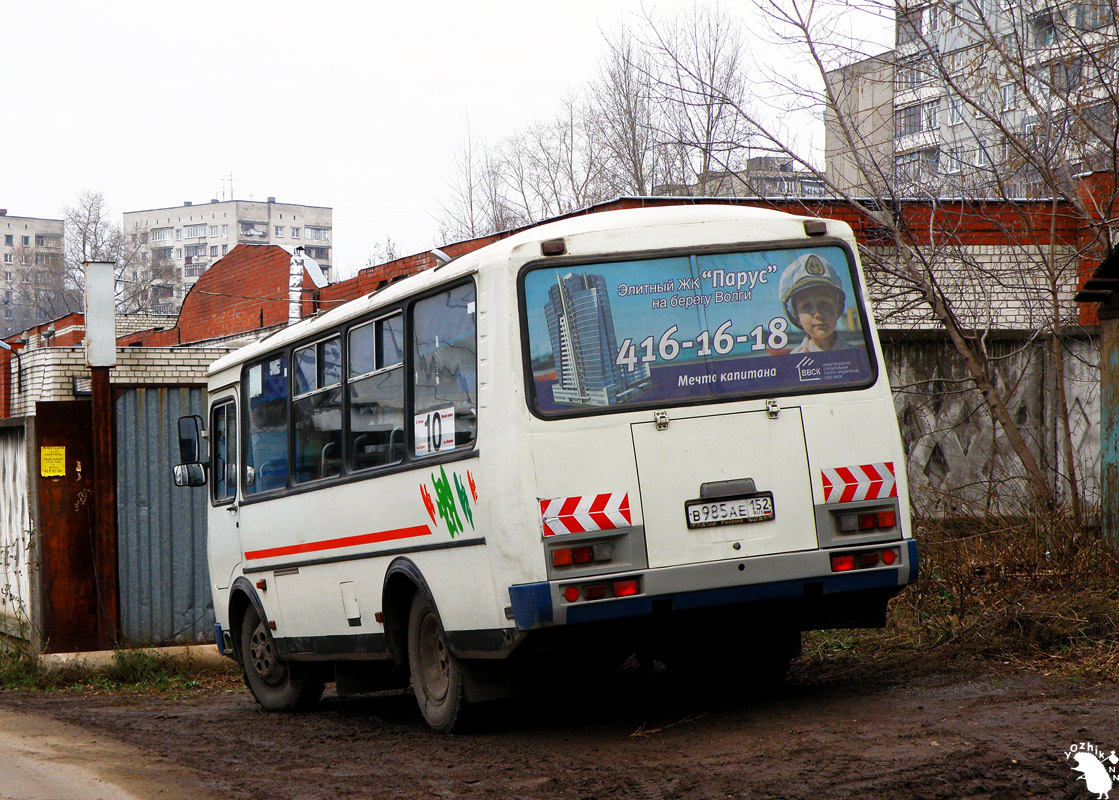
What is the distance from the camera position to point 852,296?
24.2 ft

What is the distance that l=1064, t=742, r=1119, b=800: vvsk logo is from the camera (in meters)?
5.11

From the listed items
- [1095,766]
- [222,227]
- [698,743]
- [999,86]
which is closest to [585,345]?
[698,743]

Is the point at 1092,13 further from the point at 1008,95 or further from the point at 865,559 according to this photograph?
the point at 865,559

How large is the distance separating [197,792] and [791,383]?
3565mm

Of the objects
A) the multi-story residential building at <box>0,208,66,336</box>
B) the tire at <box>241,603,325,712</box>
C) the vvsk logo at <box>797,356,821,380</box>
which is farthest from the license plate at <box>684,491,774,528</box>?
the multi-story residential building at <box>0,208,66,336</box>

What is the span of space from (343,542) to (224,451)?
268 cm

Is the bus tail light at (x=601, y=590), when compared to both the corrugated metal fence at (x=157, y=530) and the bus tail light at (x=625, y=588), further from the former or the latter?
the corrugated metal fence at (x=157, y=530)

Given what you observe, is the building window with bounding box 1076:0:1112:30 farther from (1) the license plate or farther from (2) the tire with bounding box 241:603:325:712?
(2) the tire with bounding box 241:603:325:712

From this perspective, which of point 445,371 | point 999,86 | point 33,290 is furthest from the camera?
point 33,290

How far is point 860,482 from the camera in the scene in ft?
23.1

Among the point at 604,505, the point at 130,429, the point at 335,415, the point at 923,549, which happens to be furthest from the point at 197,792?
the point at 130,429

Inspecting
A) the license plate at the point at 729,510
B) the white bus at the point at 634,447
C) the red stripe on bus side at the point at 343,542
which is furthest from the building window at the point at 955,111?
the red stripe on bus side at the point at 343,542

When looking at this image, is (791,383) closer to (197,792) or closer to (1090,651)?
(1090,651)

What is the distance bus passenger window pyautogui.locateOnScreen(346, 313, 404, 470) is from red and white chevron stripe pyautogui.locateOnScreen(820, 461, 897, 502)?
8.07 feet
